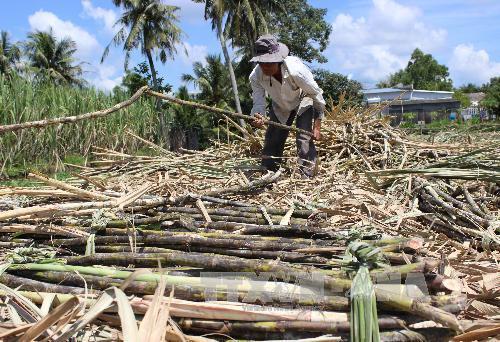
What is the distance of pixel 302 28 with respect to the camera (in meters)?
30.4

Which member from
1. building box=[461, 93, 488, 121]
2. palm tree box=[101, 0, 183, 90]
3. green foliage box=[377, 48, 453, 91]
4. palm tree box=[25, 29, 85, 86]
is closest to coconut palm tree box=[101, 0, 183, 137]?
palm tree box=[101, 0, 183, 90]

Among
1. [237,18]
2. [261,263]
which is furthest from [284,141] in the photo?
[237,18]

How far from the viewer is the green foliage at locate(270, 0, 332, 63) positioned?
30.0m

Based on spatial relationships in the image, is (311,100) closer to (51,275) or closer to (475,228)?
(475,228)

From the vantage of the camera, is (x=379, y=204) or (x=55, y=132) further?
(x=55, y=132)

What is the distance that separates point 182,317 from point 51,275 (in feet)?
1.77

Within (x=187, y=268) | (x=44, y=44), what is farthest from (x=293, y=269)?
(x=44, y=44)

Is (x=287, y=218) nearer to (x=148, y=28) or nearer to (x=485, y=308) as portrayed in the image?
(x=485, y=308)

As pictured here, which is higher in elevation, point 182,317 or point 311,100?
point 311,100

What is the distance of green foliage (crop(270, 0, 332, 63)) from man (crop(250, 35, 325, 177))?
86.3 feet

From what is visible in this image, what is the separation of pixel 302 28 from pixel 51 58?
1824 cm

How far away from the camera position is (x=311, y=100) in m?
4.30

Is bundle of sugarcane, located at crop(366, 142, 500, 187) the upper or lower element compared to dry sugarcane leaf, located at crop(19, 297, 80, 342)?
upper

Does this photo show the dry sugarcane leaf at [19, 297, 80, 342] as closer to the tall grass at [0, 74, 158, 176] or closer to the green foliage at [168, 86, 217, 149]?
the tall grass at [0, 74, 158, 176]
